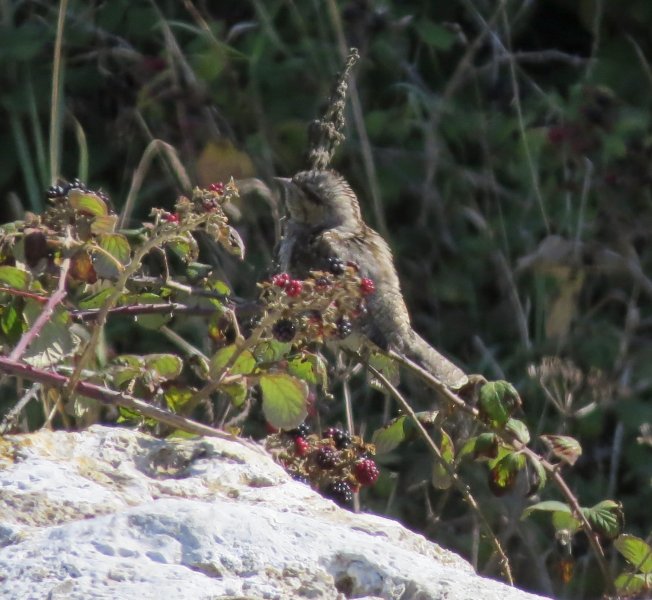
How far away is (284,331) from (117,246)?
1.13ft

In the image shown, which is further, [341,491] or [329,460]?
[341,491]

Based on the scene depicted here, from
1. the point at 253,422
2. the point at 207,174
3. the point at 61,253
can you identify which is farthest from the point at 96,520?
the point at 207,174

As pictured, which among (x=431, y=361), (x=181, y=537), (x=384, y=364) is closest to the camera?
(x=181, y=537)

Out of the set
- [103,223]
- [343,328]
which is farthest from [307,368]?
[103,223]

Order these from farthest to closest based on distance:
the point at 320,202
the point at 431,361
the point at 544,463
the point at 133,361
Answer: the point at 320,202, the point at 431,361, the point at 544,463, the point at 133,361

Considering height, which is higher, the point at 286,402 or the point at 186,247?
the point at 186,247

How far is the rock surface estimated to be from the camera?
1.53 m

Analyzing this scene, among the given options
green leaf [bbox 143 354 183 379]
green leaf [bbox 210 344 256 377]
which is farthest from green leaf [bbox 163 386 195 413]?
green leaf [bbox 210 344 256 377]

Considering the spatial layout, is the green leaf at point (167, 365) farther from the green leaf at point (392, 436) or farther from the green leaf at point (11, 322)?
the green leaf at point (392, 436)

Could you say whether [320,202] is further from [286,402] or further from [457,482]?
[286,402]

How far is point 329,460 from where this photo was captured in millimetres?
2480

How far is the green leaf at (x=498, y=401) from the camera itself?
2.72 meters

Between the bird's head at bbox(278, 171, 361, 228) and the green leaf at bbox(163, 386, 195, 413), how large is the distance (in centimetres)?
168

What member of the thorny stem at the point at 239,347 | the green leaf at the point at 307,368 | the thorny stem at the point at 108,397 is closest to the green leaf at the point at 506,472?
the green leaf at the point at 307,368
